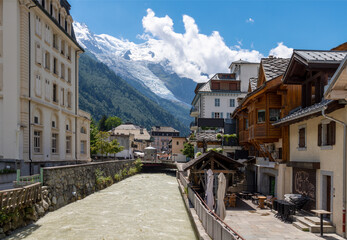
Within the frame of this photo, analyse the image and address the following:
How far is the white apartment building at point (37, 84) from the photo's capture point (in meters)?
24.3

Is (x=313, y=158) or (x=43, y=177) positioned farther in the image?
(x=43, y=177)

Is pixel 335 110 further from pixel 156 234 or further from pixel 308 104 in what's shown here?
pixel 156 234

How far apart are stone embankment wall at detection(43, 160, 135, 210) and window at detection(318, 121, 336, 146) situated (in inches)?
611

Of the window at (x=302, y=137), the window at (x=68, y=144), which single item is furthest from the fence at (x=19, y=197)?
the window at (x=68, y=144)

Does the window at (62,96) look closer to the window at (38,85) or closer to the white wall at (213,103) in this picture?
the window at (38,85)

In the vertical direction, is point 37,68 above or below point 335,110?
above

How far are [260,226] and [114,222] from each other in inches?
320

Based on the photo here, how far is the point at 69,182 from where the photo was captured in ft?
74.5

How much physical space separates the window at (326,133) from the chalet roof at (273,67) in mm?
7285

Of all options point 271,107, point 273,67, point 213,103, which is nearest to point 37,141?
point 271,107

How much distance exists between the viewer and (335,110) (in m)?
11.8

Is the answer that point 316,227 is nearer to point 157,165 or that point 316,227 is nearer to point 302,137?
point 302,137

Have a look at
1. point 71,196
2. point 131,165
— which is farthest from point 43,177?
point 131,165

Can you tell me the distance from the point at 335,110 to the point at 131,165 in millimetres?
45769
